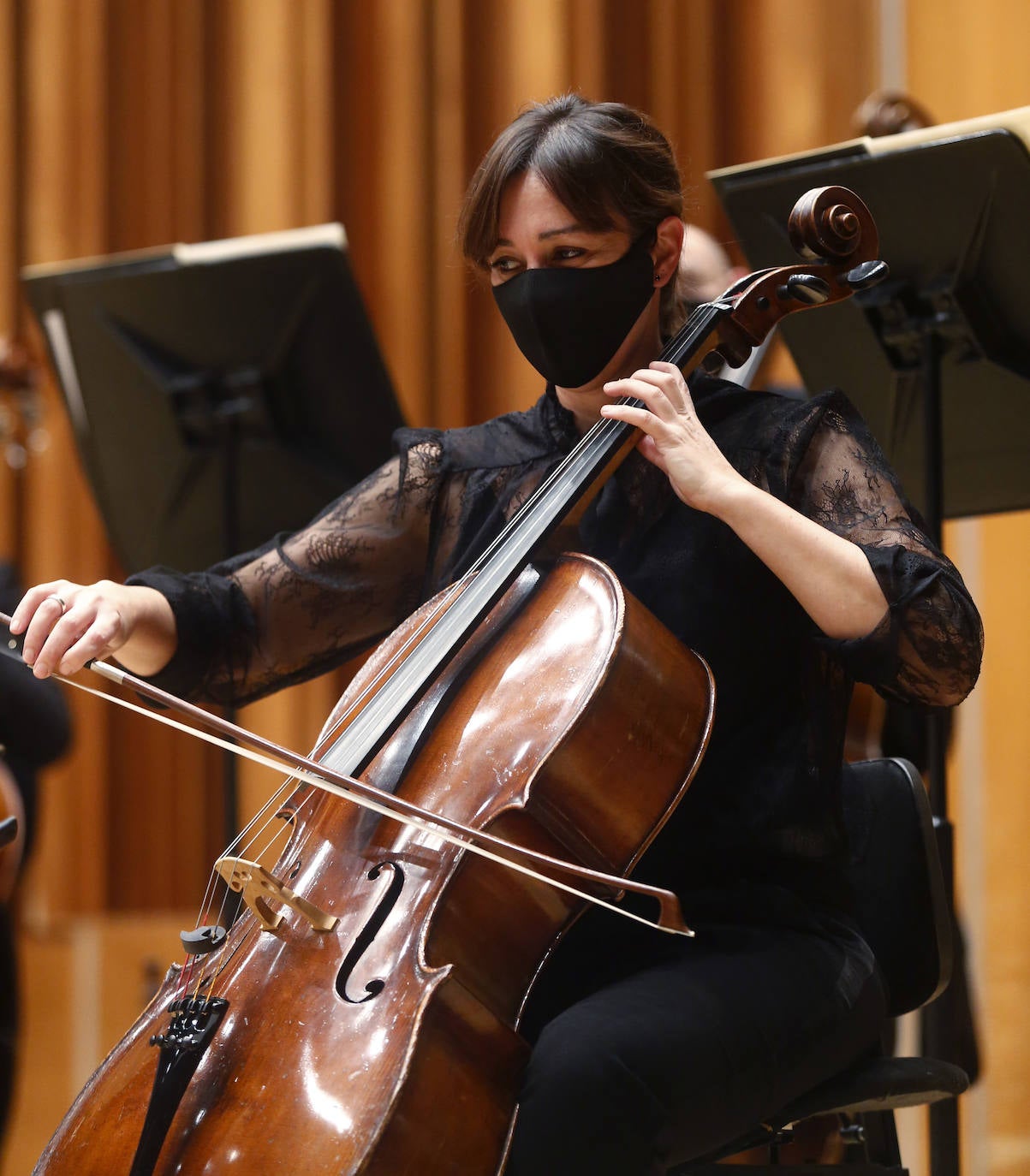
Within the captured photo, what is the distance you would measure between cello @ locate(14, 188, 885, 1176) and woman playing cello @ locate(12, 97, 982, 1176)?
3.0 inches

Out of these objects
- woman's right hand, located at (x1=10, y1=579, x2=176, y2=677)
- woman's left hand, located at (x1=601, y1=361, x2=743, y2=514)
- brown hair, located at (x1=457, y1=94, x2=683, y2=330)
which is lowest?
woman's right hand, located at (x1=10, y1=579, x2=176, y2=677)

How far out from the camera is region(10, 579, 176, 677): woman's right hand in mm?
1013

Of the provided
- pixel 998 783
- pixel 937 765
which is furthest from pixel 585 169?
pixel 998 783

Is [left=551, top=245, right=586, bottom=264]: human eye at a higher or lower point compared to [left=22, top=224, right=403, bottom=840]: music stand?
higher

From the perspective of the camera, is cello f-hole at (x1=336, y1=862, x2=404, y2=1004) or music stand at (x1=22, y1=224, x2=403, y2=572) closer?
cello f-hole at (x1=336, y1=862, x2=404, y2=1004)

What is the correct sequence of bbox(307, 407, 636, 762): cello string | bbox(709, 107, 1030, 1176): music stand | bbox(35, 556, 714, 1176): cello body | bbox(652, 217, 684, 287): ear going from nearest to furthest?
bbox(35, 556, 714, 1176): cello body, bbox(307, 407, 636, 762): cello string, bbox(652, 217, 684, 287): ear, bbox(709, 107, 1030, 1176): music stand

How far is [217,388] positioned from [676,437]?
940 mm

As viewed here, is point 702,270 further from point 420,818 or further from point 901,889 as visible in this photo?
point 420,818

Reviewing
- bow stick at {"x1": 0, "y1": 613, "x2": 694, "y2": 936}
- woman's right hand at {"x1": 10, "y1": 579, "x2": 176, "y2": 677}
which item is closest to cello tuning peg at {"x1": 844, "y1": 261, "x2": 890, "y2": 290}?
bow stick at {"x1": 0, "y1": 613, "x2": 694, "y2": 936}

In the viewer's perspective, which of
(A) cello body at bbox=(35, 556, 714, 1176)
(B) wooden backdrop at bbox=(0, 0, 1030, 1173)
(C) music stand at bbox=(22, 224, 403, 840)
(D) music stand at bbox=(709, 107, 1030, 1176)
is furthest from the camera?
(B) wooden backdrop at bbox=(0, 0, 1030, 1173)

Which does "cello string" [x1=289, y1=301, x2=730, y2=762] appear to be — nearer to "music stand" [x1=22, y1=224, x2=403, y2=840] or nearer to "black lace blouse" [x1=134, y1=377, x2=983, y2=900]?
"black lace blouse" [x1=134, y1=377, x2=983, y2=900]

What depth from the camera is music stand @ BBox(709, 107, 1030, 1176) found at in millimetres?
1342

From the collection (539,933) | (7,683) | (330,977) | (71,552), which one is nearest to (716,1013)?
(539,933)

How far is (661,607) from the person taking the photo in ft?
3.64
